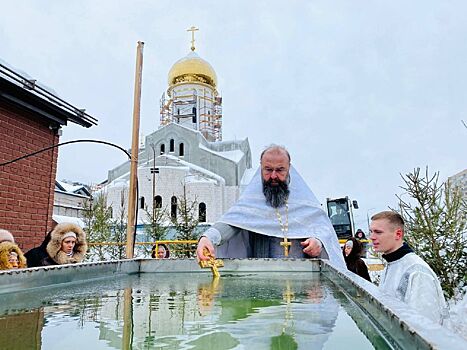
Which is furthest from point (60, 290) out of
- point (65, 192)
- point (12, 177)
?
point (65, 192)

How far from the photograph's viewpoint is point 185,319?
1324 mm

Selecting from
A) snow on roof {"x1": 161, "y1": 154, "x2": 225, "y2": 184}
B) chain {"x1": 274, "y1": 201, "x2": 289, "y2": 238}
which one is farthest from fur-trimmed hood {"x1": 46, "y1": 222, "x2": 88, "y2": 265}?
snow on roof {"x1": 161, "y1": 154, "x2": 225, "y2": 184}

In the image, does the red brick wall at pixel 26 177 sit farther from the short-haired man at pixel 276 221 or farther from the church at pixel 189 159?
the church at pixel 189 159

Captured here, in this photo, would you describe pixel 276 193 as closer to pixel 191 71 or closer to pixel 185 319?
pixel 185 319

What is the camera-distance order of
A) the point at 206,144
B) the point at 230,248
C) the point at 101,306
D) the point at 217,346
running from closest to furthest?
the point at 217,346, the point at 101,306, the point at 230,248, the point at 206,144

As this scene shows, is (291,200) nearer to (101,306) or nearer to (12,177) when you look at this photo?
(101,306)

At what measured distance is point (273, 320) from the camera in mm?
1292

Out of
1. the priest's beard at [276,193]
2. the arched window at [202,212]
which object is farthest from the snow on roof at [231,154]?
the priest's beard at [276,193]

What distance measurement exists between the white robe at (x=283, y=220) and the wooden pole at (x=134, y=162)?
1.81 metres

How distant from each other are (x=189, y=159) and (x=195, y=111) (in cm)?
746

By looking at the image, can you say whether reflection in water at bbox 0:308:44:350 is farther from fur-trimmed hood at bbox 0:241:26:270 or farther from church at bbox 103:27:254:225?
church at bbox 103:27:254:225

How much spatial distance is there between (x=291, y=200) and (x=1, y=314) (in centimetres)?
310

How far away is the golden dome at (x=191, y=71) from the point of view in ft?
129

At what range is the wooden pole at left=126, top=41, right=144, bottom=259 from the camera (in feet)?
17.7
